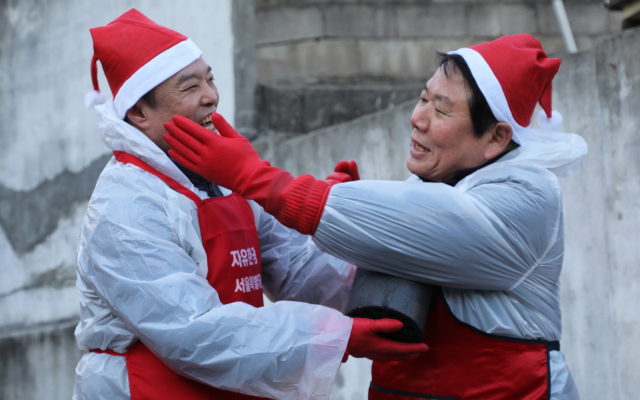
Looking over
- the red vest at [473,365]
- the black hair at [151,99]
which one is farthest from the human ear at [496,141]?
the black hair at [151,99]

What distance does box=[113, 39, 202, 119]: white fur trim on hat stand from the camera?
2.17 meters

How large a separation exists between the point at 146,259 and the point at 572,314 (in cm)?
233

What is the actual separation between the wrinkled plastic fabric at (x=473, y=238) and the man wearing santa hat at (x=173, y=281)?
21 cm

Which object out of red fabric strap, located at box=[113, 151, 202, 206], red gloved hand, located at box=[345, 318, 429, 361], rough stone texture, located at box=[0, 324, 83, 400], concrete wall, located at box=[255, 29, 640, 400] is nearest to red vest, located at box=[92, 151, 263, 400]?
red fabric strap, located at box=[113, 151, 202, 206]

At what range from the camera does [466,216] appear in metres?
1.83

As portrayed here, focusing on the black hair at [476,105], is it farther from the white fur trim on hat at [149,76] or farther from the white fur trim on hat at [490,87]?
the white fur trim on hat at [149,76]

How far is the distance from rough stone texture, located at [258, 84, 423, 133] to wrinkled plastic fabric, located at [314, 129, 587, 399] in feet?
10.9

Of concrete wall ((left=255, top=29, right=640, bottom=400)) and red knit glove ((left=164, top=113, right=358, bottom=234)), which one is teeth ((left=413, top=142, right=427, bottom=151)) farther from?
concrete wall ((left=255, top=29, right=640, bottom=400))

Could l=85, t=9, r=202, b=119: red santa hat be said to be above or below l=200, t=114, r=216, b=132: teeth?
above

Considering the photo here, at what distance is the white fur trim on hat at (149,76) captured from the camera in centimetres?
217

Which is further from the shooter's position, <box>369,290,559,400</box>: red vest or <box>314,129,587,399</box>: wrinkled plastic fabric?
<box>369,290,559,400</box>: red vest

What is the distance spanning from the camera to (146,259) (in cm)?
189

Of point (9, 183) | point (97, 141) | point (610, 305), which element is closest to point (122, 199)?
point (610, 305)

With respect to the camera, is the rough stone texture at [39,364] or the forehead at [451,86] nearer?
the forehead at [451,86]
